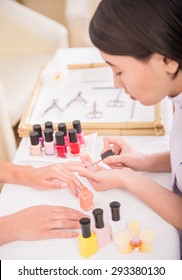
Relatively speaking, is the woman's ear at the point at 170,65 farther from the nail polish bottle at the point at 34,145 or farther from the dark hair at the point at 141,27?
the nail polish bottle at the point at 34,145

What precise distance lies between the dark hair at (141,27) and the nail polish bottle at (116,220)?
0.33 m

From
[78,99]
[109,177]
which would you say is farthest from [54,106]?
[109,177]

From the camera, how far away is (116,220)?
0.94 metres

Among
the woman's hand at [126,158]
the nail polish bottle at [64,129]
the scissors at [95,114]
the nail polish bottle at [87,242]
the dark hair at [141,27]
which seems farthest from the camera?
the scissors at [95,114]

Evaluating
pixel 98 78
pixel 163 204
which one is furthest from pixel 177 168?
pixel 98 78

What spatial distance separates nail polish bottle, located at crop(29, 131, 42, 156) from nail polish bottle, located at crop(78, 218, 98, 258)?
0.41 m

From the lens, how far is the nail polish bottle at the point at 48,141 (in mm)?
1222

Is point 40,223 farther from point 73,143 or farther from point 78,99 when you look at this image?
point 78,99

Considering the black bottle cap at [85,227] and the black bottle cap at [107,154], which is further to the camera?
the black bottle cap at [107,154]

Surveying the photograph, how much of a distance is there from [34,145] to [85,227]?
16.5 inches

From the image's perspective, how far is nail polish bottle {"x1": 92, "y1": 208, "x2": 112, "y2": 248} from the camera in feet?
2.97

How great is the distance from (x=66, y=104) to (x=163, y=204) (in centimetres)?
66

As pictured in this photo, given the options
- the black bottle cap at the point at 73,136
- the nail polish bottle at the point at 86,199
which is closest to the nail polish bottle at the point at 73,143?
the black bottle cap at the point at 73,136
